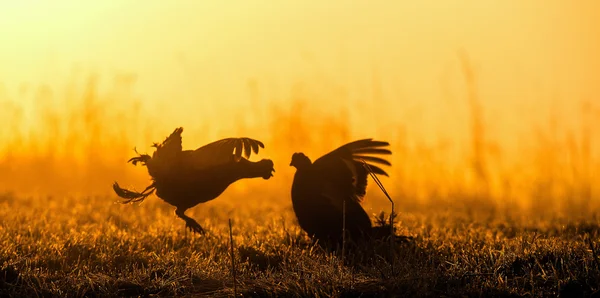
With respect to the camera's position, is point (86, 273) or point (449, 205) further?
point (449, 205)

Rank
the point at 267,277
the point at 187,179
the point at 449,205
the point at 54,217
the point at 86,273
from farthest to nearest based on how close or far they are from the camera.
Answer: the point at 449,205, the point at 54,217, the point at 187,179, the point at 86,273, the point at 267,277

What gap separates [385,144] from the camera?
23.2 ft

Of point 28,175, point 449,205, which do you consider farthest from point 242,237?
point 28,175

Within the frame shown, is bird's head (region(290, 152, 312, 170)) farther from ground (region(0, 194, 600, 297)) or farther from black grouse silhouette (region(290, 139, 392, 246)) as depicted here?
ground (region(0, 194, 600, 297))

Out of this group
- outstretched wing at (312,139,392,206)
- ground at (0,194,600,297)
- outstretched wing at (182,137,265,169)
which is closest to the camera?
ground at (0,194,600,297)

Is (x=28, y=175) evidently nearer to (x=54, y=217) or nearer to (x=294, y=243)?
(x=54, y=217)

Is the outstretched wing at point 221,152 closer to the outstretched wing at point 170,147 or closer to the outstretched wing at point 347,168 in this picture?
the outstretched wing at point 170,147

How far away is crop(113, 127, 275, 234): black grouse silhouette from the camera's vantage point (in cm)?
675

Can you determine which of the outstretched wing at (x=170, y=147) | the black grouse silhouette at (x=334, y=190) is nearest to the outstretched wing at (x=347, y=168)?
the black grouse silhouette at (x=334, y=190)

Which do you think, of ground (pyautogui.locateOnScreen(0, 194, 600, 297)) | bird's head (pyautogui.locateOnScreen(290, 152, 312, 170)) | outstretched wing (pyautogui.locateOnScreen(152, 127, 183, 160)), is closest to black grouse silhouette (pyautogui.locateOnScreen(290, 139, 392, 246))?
bird's head (pyautogui.locateOnScreen(290, 152, 312, 170))

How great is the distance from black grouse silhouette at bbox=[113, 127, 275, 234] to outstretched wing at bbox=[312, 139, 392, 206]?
47cm

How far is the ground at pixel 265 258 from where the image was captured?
16.8 ft

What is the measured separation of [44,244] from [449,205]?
618 centimetres

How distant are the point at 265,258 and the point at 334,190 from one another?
85cm
